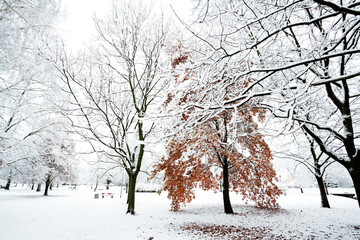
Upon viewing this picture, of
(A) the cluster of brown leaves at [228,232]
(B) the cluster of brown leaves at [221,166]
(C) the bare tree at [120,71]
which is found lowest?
(A) the cluster of brown leaves at [228,232]

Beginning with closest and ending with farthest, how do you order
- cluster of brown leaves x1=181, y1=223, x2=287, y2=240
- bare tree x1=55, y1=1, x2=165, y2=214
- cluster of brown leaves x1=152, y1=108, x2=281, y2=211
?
cluster of brown leaves x1=181, y1=223, x2=287, y2=240 → cluster of brown leaves x1=152, y1=108, x2=281, y2=211 → bare tree x1=55, y1=1, x2=165, y2=214

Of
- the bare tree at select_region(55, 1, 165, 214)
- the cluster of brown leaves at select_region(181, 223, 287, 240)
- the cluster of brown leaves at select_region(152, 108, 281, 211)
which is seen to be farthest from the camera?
the bare tree at select_region(55, 1, 165, 214)

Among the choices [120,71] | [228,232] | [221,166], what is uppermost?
[120,71]

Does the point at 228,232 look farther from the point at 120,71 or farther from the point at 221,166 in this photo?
the point at 120,71

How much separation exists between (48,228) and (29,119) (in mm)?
4959

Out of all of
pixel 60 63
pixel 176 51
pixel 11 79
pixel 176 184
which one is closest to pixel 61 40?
pixel 60 63

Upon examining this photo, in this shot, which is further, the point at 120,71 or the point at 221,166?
the point at 120,71

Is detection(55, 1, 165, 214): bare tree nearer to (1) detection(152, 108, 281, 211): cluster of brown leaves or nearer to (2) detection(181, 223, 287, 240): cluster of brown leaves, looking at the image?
(1) detection(152, 108, 281, 211): cluster of brown leaves

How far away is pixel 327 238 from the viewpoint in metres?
5.46

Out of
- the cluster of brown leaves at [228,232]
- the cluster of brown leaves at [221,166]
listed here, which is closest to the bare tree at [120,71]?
the cluster of brown leaves at [221,166]

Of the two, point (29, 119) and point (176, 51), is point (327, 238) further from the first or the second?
point (29, 119)

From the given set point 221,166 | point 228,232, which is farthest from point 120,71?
point 228,232

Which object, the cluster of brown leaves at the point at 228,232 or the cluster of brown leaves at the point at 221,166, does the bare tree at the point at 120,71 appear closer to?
the cluster of brown leaves at the point at 221,166

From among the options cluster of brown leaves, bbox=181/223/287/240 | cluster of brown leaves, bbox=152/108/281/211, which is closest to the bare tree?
cluster of brown leaves, bbox=152/108/281/211
